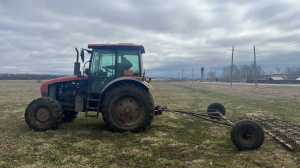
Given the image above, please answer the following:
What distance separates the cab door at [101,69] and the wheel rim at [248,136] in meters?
4.01

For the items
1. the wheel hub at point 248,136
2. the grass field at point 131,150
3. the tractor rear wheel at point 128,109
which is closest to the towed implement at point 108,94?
the tractor rear wheel at point 128,109

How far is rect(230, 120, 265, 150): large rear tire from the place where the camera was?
4.95 m

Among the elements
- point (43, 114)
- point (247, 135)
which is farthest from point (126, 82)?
point (247, 135)

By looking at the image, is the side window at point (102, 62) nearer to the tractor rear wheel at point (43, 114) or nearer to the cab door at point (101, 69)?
the cab door at point (101, 69)

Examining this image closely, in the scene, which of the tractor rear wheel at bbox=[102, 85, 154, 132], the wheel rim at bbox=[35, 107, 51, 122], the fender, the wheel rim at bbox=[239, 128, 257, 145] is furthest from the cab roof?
the wheel rim at bbox=[239, 128, 257, 145]

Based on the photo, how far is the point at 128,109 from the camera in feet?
20.9

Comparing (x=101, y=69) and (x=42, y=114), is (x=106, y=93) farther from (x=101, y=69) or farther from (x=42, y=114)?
(x=42, y=114)

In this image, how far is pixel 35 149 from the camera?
483 cm

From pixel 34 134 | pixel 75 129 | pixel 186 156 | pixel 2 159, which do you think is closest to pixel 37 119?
pixel 34 134

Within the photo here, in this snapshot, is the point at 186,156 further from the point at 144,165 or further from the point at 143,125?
the point at 143,125

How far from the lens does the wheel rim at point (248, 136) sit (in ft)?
16.4

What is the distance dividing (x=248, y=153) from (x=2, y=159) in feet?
17.0

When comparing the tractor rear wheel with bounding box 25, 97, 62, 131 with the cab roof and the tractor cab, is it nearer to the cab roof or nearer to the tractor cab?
the tractor cab

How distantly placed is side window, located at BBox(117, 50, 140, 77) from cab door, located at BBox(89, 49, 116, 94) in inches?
7.7
